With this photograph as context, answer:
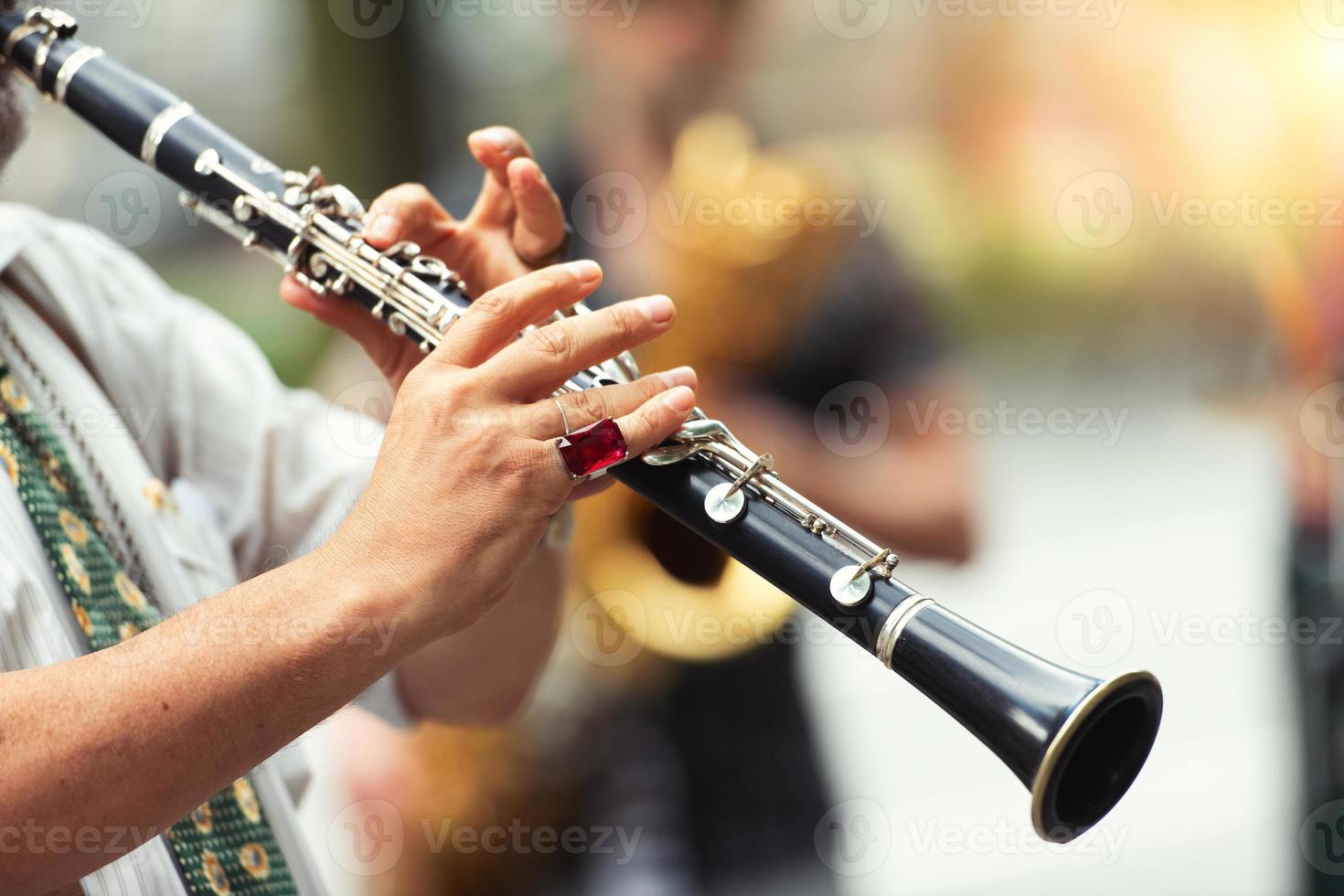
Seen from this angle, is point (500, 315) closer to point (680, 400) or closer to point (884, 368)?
point (680, 400)

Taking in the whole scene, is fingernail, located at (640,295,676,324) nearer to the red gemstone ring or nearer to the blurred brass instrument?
the red gemstone ring

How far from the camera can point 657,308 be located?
0.87 m

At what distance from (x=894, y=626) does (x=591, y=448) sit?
27cm

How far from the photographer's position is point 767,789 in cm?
196

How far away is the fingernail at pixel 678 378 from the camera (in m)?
0.86

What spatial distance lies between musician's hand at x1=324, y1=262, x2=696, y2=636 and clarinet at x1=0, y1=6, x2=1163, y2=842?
0.08m

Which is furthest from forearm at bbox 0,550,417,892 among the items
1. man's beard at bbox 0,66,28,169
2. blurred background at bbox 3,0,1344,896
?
blurred background at bbox 3,0,1344,896

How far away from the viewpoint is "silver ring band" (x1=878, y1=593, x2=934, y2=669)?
32.0 inches

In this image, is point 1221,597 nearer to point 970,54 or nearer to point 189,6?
point 970,54

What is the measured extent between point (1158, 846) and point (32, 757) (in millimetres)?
3242

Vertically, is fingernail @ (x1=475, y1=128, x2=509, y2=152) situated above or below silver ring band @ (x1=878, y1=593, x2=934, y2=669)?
above

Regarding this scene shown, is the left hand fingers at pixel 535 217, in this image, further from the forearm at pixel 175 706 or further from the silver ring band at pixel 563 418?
the forearm at pixel 175 706

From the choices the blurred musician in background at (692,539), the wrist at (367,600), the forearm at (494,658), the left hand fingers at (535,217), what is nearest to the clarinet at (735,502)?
the left hand fingers at (535,217)

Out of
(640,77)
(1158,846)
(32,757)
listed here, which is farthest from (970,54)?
(32,757)
